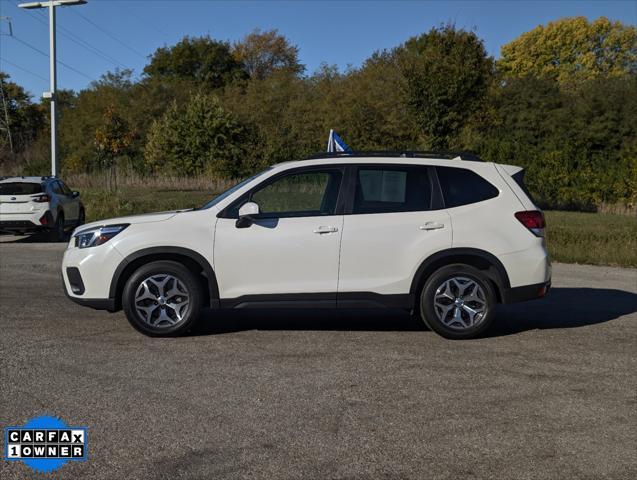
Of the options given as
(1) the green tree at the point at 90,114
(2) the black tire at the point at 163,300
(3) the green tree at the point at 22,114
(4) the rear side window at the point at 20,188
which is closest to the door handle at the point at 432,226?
(2) the black tire at the point at 163,300

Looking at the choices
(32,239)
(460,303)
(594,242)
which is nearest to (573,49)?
(594,242)

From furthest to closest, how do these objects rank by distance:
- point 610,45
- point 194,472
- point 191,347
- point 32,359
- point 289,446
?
point 610,45, point 191,347, point 32,359, point 289,446, point 194,472

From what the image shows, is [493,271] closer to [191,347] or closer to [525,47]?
[191,347]

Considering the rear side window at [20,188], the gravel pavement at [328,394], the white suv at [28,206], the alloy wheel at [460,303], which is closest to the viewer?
the gravel pavement at [328,394]

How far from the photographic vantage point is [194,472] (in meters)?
3.91

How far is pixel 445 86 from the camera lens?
Result: 2620cm

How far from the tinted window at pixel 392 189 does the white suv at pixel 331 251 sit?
0.04 ft

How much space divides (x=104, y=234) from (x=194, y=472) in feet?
12.6

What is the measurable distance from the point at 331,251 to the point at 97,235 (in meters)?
2.34

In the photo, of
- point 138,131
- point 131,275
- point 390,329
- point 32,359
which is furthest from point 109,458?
point 138,131

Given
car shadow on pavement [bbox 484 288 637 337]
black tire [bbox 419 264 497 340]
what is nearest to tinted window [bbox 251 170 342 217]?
black tire [bbox 419 264 497 340]

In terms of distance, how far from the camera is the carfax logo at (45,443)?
4.12m

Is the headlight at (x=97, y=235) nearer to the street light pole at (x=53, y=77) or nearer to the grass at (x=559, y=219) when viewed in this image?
the grass at (x=559, y=219)

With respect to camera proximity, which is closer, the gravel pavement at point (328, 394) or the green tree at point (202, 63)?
the gravel pavement at point (328, 394)
